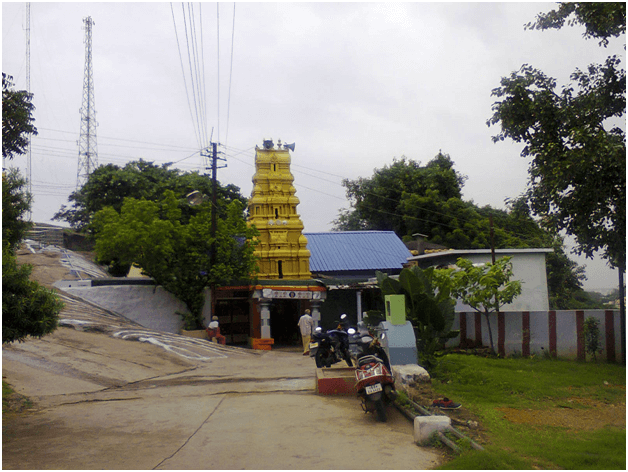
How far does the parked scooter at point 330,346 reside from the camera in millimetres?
9867

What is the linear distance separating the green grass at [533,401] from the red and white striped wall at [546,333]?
70cm

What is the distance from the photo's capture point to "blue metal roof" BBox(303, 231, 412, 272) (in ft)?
88.5

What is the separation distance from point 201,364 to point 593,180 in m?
10.3

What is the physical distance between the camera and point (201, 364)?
14000mm

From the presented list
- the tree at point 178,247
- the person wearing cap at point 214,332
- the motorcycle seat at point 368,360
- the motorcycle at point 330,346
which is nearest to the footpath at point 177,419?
the motorcycle at point 330,346

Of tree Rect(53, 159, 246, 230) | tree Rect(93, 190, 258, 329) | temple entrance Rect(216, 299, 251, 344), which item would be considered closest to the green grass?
tree Rect(93, 190, 258, 329)

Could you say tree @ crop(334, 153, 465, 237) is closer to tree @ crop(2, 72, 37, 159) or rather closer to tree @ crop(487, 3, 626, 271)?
tree @ crop(487, 3, 626, 271)

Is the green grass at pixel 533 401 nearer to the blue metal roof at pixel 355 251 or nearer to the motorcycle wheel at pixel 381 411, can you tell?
the motorcycle wheel at pixel 381 411

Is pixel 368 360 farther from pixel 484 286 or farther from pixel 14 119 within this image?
pixel 484 286

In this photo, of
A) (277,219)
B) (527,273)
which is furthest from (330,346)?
(277,219)

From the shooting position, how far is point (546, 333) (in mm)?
13438

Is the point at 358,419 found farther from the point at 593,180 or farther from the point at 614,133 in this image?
the point at 614,133

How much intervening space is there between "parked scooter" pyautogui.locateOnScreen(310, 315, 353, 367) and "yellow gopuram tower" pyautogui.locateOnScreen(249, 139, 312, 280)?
14894 mm

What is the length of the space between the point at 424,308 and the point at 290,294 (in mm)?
12481
